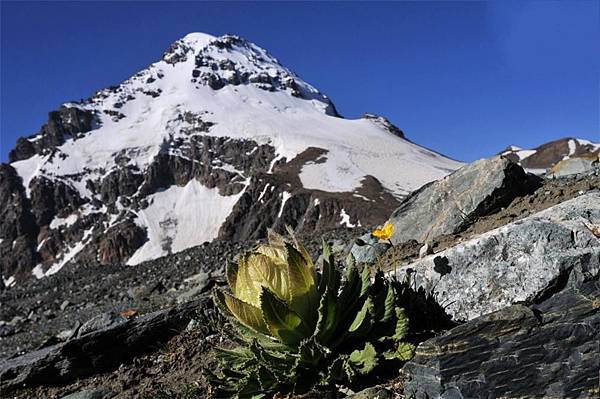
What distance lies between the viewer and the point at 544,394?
2789mm

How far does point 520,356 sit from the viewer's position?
2.95 meters

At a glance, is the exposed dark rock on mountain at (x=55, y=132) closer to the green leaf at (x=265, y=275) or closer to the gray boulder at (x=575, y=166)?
the gray boulder at (x=575, y=166)

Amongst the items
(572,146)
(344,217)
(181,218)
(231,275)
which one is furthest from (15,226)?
(231,275)

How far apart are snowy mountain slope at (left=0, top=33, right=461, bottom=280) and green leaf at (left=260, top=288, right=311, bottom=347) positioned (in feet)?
172

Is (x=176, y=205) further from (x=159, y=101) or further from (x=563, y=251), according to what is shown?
(x=563, y=251)

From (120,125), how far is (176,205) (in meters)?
39.6

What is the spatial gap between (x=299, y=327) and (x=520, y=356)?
1447 mm

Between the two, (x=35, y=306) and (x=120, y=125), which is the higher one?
(x=120, y=125)

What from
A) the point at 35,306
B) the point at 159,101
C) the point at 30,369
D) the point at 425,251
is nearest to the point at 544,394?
the point at 425,251

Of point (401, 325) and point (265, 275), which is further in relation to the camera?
point (265, 275)

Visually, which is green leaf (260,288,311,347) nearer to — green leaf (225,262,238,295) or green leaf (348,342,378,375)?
green leaf (348,342,378,375)

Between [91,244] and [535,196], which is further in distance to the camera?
[91,244]

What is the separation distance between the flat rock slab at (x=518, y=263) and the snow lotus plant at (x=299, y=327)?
674 mm

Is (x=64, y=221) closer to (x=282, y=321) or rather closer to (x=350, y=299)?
(x=350, y=299)
